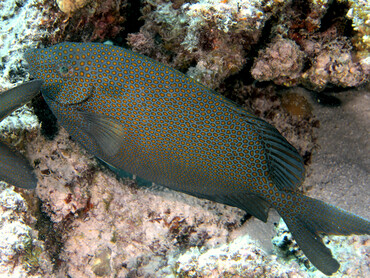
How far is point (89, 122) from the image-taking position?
3.01 meters

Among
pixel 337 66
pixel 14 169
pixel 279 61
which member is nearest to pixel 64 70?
pixel 14 169

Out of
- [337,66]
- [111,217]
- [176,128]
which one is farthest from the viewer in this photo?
[111,217]

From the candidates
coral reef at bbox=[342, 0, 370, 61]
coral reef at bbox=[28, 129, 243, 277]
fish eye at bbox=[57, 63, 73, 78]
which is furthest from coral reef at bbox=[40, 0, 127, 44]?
coral reef at bbox=[342, 0, 370, 61]

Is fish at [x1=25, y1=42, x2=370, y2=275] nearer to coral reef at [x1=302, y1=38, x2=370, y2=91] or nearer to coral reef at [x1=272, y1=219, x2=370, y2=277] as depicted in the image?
coral reef at [x1=272, y1=219, x2=370, y2=277]

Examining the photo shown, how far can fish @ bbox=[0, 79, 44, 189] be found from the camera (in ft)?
7.79

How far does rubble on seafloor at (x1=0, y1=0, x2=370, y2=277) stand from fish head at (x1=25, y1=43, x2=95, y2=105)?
379 millimetres

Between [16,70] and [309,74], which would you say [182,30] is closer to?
[309,74]

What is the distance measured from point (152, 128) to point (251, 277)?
1794 millimetres

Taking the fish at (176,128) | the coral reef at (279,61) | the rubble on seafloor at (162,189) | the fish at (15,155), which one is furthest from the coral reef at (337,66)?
the fish at (15,155)

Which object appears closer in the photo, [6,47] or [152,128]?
[152,128]

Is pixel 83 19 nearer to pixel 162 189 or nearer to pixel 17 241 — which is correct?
pixel 162 189

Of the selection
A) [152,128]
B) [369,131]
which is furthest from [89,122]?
[369,131]

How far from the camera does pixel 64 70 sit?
9.61 feet

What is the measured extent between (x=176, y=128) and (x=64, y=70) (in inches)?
54.4
